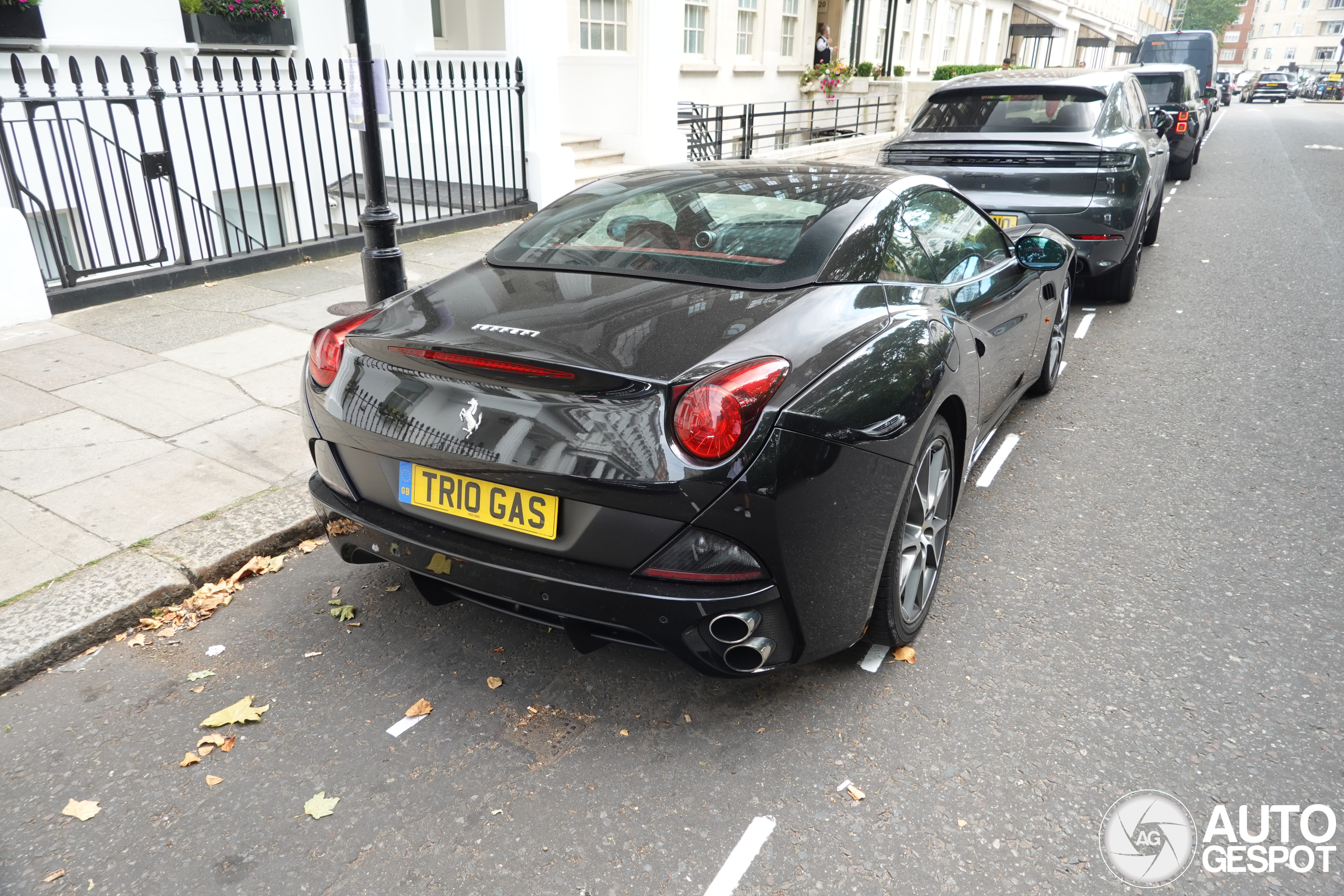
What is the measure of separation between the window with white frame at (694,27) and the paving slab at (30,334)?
1285cm

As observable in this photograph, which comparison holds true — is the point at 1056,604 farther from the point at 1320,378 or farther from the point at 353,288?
the point at 353,288

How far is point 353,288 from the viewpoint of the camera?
7.55 m

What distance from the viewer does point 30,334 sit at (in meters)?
6.05

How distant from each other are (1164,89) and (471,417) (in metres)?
16.2

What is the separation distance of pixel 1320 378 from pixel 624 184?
498 cm

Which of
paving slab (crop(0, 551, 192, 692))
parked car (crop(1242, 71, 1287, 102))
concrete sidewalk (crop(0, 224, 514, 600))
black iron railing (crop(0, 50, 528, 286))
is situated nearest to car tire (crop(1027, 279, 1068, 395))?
concrete sidewalk (crop(0, 224, 514, 600))

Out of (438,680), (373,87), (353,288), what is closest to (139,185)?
(353,288)

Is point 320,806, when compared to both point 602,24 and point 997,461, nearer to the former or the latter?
point 997,461

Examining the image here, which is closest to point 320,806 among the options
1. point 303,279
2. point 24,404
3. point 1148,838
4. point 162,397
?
point 1148,838

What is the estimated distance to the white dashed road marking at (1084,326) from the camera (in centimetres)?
698

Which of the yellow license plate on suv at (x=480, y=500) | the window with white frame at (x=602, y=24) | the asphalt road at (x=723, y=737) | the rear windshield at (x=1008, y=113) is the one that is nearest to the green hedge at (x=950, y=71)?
the window with white frame at (x=602, y=24)

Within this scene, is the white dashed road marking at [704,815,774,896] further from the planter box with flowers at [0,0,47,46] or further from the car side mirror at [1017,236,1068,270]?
the planter box with flowers at [0,0,47,46]

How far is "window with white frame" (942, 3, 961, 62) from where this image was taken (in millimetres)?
29453

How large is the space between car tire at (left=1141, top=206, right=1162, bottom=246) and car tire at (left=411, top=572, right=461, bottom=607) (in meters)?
8.90
